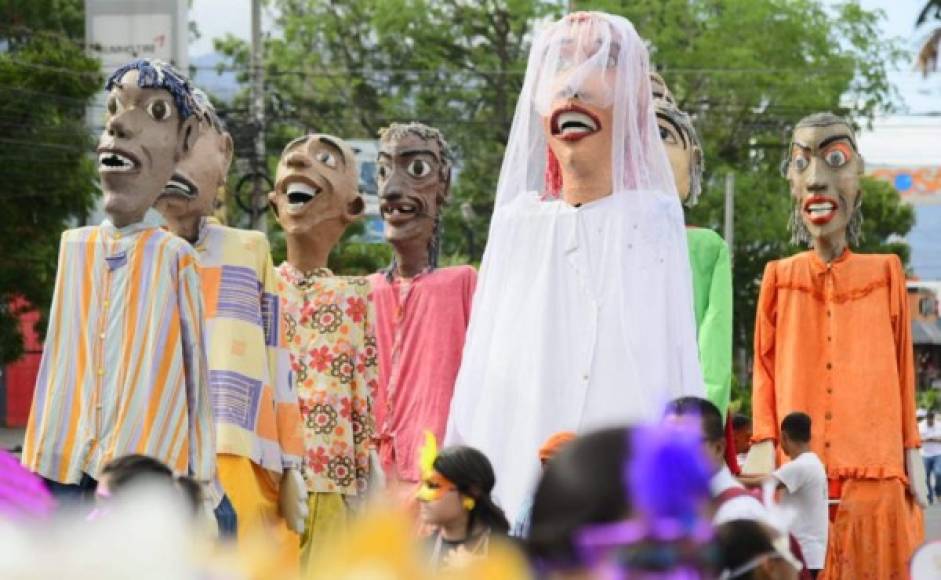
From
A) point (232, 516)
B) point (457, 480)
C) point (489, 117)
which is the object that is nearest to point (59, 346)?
point (232, 516)

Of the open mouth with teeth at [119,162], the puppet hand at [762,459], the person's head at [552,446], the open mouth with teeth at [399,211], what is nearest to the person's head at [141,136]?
the open mouth with teeth at [119,162]

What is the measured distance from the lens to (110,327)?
632 centimetres

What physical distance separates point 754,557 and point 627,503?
1.13m

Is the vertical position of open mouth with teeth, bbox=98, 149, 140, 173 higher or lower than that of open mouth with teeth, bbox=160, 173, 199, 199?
lower

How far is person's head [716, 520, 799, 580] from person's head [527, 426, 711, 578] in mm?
1018

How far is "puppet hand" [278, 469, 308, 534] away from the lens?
23.5ft

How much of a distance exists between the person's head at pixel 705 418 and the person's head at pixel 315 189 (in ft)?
11.1

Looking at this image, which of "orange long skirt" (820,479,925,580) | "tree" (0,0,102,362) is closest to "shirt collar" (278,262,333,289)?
"orange long skirt" (820,479,925,580)

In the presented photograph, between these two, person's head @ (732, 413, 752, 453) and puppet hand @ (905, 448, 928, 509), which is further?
puppet hand @ (905, 448, 928, 509)

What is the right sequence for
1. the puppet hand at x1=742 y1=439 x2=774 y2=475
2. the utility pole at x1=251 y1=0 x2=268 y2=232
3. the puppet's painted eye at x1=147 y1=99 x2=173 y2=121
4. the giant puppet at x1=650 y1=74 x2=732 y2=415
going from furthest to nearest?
the utility pole at x1=251 y1=0 x2=268 y2=232 < the puppet hand at x1=742 y1=439 x2=774 y2=475 < the giant puppet at x1=650 y1=74 x2=732 y2=415 < the puppet's painted eye at x1=147 y1=99 x2=173 y2=121

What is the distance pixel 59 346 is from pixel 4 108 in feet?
67.4

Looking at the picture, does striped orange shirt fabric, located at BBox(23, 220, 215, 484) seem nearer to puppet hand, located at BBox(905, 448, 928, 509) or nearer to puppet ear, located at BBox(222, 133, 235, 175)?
puppet ear, located at BBox(222, 133, 235, 175)

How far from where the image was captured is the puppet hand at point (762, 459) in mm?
8633

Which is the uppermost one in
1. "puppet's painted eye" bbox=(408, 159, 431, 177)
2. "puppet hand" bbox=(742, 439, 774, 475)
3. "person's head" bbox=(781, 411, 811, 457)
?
"puppet's painted eye" bbox=(408, 159, 431, 177)
